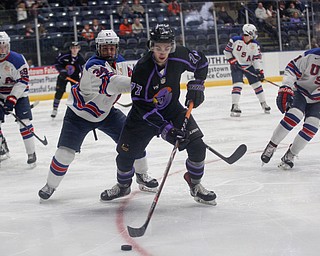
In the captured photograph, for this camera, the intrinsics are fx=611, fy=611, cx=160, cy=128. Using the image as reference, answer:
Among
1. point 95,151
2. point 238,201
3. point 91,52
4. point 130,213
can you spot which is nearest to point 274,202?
point 238,201

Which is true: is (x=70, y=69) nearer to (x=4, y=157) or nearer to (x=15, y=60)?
(x=4, y=157)

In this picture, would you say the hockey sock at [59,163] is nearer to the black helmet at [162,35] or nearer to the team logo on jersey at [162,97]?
the team logo on jersey at [162,97]

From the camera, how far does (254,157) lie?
4785 mm

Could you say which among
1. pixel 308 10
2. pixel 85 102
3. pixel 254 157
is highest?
pixel 308 10

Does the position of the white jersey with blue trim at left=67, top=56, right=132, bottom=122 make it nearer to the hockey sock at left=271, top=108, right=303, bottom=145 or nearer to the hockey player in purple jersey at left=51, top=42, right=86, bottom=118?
the hockey sock at left=271, top=108, right=303, bottom=145

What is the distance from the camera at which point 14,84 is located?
16.0 feet

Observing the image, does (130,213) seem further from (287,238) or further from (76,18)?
(76,18)

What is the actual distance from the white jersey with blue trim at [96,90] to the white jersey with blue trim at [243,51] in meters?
4.26

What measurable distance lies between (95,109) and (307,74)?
1.47m

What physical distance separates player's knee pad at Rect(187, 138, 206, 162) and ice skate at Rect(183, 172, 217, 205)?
0.18m

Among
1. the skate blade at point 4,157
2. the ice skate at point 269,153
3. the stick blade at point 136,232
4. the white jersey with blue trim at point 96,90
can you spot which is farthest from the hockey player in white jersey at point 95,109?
the skate blade at point 4,157

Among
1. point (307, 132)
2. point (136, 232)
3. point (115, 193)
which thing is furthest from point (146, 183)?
point (307, 132)

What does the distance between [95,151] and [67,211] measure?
2.17 m

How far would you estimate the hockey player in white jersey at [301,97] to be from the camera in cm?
398
